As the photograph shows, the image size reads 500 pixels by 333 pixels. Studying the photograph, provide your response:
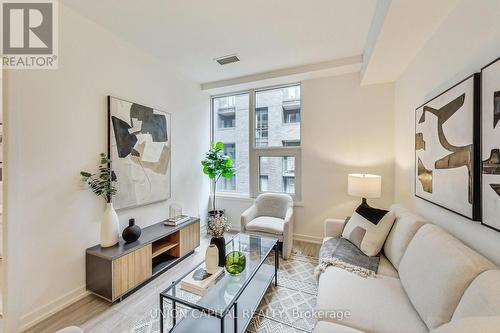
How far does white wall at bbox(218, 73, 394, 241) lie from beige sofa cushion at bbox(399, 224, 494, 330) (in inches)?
66.3

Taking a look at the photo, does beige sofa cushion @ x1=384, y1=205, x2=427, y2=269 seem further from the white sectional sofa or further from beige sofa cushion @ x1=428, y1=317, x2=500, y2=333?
beige sofa cushion @ x1=428, y1=317, x2=500, y2=333

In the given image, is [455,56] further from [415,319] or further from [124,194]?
[124,194]

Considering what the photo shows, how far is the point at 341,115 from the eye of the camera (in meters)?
3.16

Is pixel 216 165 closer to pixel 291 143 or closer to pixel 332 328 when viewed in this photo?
pixel 291 143

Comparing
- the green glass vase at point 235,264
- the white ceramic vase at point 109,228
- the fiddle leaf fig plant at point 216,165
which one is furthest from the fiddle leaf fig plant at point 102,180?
the fiddle leaf fig plant at point 216,165

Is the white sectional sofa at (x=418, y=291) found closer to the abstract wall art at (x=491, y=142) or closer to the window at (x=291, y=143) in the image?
the abstract wall art at (x=491, y=142)

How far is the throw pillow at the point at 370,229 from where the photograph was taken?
6.16ft

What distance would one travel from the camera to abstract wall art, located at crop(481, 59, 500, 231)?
106 centimetres

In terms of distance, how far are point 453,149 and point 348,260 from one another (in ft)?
3.81

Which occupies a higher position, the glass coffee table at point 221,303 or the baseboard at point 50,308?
the glass coffee table at point 221,303

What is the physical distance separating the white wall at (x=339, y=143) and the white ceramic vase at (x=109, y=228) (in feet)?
8.46

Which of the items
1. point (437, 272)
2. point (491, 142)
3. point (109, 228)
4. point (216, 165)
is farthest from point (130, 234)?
point (491, 142)

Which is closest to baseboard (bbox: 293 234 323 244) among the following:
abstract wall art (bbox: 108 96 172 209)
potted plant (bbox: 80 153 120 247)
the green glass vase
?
the green glass vase

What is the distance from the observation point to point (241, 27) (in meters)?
2.21
